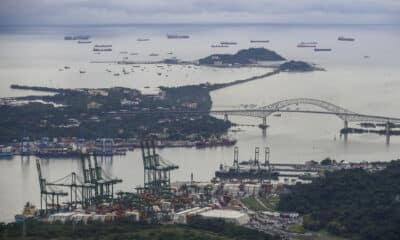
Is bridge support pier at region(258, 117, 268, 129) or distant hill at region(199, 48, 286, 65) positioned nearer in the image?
bridge support pier at region(258, 117, 268, 129)

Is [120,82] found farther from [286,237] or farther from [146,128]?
[286,237]

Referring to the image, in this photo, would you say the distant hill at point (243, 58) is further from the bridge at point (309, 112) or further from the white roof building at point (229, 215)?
the white roof building at point (229, 215)

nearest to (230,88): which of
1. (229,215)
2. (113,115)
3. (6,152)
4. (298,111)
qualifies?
(298,111)

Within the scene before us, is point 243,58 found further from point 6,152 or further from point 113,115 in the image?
point 6,152

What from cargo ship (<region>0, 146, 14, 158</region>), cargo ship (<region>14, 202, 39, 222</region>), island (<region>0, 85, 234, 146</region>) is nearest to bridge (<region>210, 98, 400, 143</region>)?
island (<region>0, 85, 234, 146</region>)

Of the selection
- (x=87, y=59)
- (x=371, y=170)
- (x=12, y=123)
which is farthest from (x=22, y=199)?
(x=87, y=59)

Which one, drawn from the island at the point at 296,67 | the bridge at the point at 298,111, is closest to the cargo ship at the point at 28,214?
the bridge at the point at 298,111

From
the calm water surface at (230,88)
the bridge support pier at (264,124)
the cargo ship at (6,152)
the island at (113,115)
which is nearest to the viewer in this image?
the calm water surface at (230,88)

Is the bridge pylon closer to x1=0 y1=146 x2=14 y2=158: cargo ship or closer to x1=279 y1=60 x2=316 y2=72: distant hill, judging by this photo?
x1=0 y1=146 x2=14 y2=158: cargo ship
